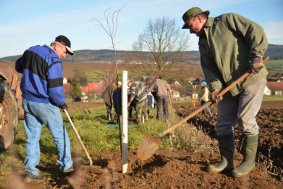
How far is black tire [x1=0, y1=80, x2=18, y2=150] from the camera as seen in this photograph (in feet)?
23.2

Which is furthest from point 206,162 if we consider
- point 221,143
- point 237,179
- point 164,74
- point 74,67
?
point 74,67

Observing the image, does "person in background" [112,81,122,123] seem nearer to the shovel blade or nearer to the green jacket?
the shovel blade

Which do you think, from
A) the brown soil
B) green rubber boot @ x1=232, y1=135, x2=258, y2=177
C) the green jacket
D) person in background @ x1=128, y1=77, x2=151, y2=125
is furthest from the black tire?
person in background @ x1=128, y1=77, x2=151, y2=125

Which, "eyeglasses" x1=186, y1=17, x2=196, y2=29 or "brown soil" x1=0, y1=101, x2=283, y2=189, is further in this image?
"eyeglasses" x1=186, y1=17, x2=196, y2=29

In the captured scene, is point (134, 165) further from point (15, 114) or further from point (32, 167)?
point (15, 114)

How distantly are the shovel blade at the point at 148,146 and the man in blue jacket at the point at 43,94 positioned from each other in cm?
112

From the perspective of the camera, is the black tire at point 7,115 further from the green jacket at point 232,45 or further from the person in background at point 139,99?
the person in background at point 139,99

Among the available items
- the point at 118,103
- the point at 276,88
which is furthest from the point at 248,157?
the point at 276,88

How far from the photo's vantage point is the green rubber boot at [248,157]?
185 inches

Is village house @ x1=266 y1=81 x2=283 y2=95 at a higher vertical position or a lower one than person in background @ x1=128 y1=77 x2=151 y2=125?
lower

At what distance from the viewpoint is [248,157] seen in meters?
4.77

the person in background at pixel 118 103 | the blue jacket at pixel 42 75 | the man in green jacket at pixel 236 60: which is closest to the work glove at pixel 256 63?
the man in green jacket at pixel 236 60

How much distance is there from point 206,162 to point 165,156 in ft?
2.98

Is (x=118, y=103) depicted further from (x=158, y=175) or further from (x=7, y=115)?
(x=7, y=115)
